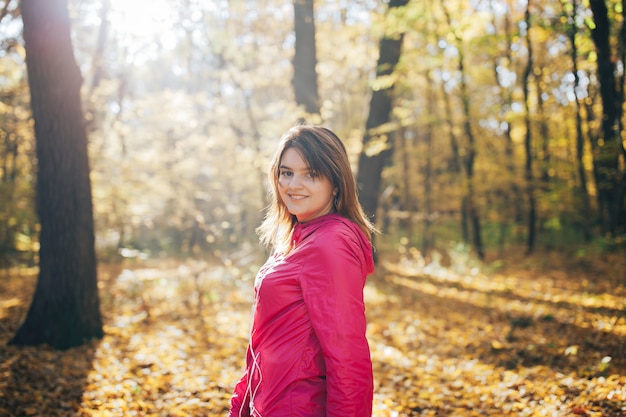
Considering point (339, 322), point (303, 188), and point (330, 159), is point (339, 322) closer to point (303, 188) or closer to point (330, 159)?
point (303, 188)

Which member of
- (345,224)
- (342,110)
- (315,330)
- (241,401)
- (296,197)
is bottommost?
(241,401)

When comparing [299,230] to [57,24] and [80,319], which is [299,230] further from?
[57,24]

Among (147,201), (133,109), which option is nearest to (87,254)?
(133,109)

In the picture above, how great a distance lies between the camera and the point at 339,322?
1844mm

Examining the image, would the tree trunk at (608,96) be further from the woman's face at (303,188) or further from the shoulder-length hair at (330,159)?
the woman's face at (303,188)

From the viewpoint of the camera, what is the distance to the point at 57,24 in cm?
560

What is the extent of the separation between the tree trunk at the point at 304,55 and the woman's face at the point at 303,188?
8.54m

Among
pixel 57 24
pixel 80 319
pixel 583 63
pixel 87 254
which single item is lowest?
pixel 80 319

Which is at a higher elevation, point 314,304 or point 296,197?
point 296,197

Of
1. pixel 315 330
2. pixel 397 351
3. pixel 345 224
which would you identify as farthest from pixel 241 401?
pixel 397 351

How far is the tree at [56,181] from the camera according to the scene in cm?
553

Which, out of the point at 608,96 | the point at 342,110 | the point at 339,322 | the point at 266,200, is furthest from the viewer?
the point at 342,110

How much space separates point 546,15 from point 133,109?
14.3 meters

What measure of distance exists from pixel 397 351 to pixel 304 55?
7.66 meters
